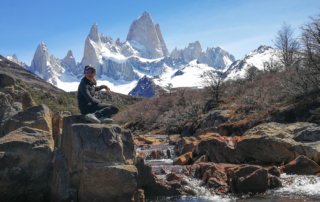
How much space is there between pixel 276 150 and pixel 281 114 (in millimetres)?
12955

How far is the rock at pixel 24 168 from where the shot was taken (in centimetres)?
1453

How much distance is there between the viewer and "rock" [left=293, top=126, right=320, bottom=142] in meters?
23.9

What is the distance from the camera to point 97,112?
15.4 meters

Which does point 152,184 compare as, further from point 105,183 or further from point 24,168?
point 24,168

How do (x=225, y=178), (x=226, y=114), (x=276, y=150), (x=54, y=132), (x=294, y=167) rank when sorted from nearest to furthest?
(x=54, y=132), (x=225, y=178), (x=294, y=167), (x=276, y=150), (x=226, y=114)

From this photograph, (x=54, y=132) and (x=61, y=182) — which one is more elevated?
(x=54, y=132)

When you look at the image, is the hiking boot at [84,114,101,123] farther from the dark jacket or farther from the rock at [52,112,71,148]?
the rock at [52,112,71,148]

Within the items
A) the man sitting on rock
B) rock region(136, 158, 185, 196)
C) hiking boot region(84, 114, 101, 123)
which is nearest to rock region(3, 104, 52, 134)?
the man sitting on rock

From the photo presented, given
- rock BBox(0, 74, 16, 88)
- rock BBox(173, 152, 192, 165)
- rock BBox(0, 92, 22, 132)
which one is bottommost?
rock BBox(173, 152, 192, 165)

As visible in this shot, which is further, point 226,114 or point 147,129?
point 147,129

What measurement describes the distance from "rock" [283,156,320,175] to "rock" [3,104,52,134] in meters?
10.3

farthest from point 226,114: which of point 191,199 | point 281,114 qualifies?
point 191,199

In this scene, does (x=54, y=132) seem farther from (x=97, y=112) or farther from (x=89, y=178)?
(x=89, y=178)

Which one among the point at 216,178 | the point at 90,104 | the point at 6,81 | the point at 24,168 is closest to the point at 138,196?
the point at 90,104
